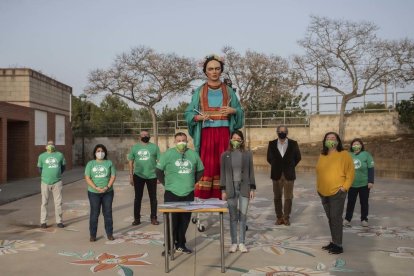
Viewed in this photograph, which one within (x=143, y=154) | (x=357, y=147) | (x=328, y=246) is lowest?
(x=328, y=246)

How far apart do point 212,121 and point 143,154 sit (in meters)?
2.32

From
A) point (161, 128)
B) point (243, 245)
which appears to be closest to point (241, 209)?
point (243, 245)

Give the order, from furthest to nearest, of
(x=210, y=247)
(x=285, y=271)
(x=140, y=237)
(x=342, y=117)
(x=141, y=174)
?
(x=342, y=117) → (x=141, y=174) → (x=140, y=237) → (x=210, y=247) → (x=285, y=271)

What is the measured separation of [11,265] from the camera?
5980mm

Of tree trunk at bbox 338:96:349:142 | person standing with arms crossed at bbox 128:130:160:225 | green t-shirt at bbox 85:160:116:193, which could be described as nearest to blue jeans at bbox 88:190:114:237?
green t-shirt at bbox 85:160:116:193

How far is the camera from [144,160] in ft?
30.1

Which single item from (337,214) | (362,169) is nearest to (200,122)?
(337,214)

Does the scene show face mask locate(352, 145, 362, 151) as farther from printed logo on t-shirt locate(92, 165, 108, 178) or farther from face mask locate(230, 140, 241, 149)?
printed logo on t-shirt locate(92, 165, 108, 178)

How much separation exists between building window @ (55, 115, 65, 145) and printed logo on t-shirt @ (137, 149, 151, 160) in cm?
1675

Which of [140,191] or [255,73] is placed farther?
[255,73]

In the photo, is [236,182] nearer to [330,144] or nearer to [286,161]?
[330,144]

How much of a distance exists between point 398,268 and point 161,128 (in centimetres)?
3439

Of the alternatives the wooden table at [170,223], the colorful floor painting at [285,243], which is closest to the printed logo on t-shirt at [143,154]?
the colorful floor painting at [285,243]

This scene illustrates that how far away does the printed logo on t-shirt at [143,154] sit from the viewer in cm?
919
